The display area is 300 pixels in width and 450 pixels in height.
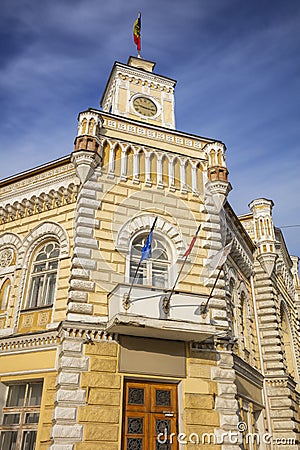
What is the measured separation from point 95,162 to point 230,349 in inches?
301

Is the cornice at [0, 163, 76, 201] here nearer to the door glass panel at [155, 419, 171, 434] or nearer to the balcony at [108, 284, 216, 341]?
the balcony at [108, 284, 216, 341]

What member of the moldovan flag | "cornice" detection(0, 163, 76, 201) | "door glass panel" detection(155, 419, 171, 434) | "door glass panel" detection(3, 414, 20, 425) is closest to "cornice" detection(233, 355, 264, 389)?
"door glass panel" detection(155, 419, 171, 434)

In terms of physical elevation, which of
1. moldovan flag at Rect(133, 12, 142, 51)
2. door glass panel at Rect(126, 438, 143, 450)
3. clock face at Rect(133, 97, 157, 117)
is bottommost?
door glass panel at Rect(126, 438, 143, 450)

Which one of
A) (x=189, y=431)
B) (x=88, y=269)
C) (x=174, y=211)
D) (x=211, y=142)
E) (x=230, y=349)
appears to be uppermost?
(x=211, y=142)

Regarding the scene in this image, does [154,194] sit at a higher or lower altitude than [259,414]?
higher

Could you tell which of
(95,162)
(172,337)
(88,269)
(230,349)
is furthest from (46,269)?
(230,349)

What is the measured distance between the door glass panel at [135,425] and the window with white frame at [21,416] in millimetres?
2657

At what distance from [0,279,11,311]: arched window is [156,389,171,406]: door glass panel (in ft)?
19.6

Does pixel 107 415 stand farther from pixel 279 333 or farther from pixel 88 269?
pixel 279 333

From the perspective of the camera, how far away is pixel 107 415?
11445 millimetres

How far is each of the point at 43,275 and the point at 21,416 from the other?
14.4 ft

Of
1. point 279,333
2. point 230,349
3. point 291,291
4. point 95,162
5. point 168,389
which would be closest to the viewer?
point 168,389

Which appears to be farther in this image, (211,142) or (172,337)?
(211,142)

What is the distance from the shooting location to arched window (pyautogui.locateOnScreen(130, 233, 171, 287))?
14.2 metres
